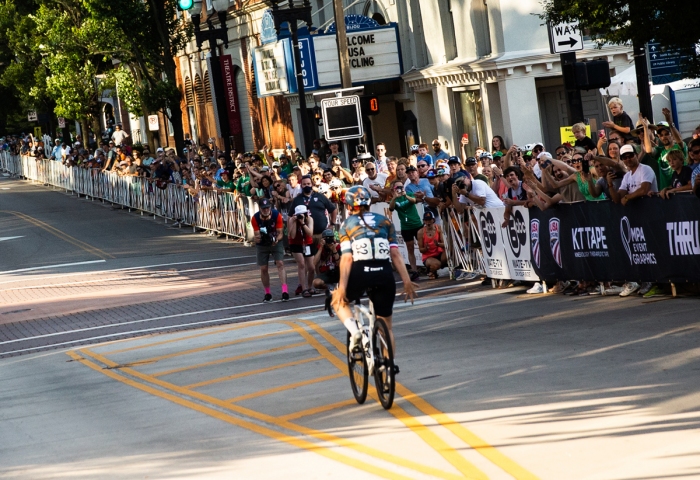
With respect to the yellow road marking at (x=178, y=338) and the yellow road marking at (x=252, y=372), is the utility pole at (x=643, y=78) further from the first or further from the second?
the yellow road marking at (x=252, y=372)

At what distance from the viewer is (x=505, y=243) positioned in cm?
1917

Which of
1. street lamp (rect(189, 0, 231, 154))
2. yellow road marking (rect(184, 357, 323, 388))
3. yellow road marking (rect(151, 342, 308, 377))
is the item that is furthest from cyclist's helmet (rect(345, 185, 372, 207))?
street lamp (rect(189, 0, 231, 154))

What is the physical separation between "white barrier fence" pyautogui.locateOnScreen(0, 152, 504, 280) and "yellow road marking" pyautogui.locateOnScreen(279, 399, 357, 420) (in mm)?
8322

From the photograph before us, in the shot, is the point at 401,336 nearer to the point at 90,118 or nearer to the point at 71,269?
the point at 71,269

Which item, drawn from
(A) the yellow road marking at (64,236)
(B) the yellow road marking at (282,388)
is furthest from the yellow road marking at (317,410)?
(A) the yellow road marking at (64,236)

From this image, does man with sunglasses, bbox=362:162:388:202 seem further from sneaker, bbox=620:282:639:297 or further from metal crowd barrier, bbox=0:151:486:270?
sneaker, bbox=620:282:639:297

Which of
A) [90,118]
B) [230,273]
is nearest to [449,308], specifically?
[230,273]

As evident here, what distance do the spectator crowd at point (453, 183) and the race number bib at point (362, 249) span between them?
133 centimetres

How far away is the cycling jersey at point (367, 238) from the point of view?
11109 millimetres

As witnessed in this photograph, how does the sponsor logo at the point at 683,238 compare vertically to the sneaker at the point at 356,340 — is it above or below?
above

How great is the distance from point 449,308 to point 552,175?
248 cm

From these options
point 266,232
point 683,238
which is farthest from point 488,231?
point 683,238

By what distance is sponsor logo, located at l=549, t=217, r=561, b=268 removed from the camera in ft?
57.5

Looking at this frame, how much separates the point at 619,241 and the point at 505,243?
3.17 metres
